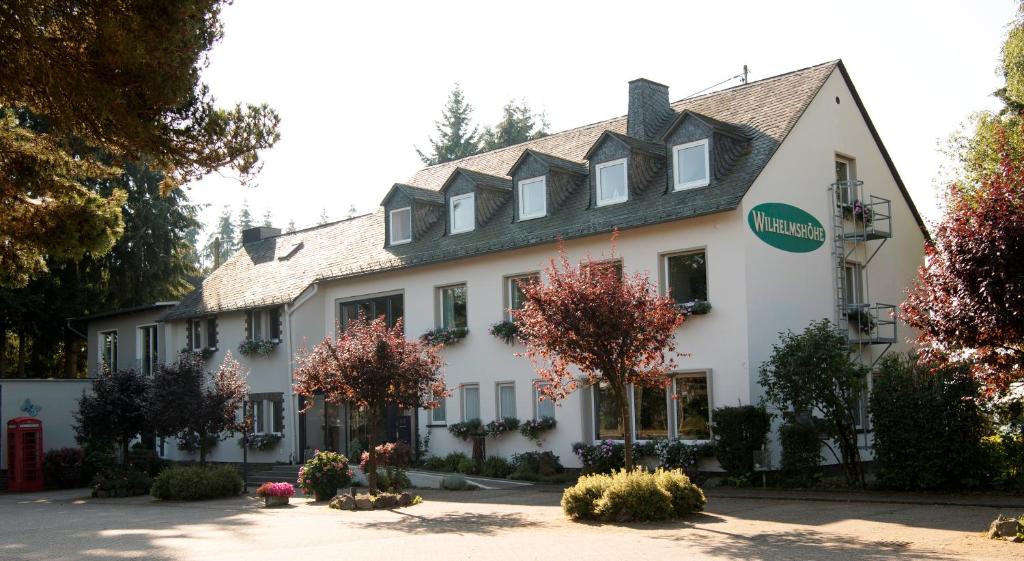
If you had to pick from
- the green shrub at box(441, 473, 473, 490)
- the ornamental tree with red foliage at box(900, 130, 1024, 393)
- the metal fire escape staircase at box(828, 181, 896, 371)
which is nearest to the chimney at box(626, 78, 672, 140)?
the metal fire escape staircase at box(828, 181, 896, 371)

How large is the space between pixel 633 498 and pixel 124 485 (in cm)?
1470

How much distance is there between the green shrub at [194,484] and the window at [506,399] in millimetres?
6335

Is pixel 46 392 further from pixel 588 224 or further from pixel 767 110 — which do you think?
pixel 767 110

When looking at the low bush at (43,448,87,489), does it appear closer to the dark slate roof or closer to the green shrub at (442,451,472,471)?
the dark slate roof

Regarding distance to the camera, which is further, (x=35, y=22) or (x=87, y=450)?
(x=87, y=450)

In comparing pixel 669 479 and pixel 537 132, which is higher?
pixel 537 132

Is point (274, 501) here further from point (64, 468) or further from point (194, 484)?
point (64, 468)

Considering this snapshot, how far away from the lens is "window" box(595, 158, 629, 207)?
933 inches

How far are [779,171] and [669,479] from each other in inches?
369

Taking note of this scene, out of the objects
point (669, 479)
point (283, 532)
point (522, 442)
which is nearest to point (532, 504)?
point (669, 479)

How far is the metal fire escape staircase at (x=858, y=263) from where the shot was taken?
77.6 ft

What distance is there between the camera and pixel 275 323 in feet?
101

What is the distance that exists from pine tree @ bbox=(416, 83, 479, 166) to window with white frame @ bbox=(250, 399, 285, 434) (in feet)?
102

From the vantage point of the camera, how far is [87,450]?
29.4 meters
